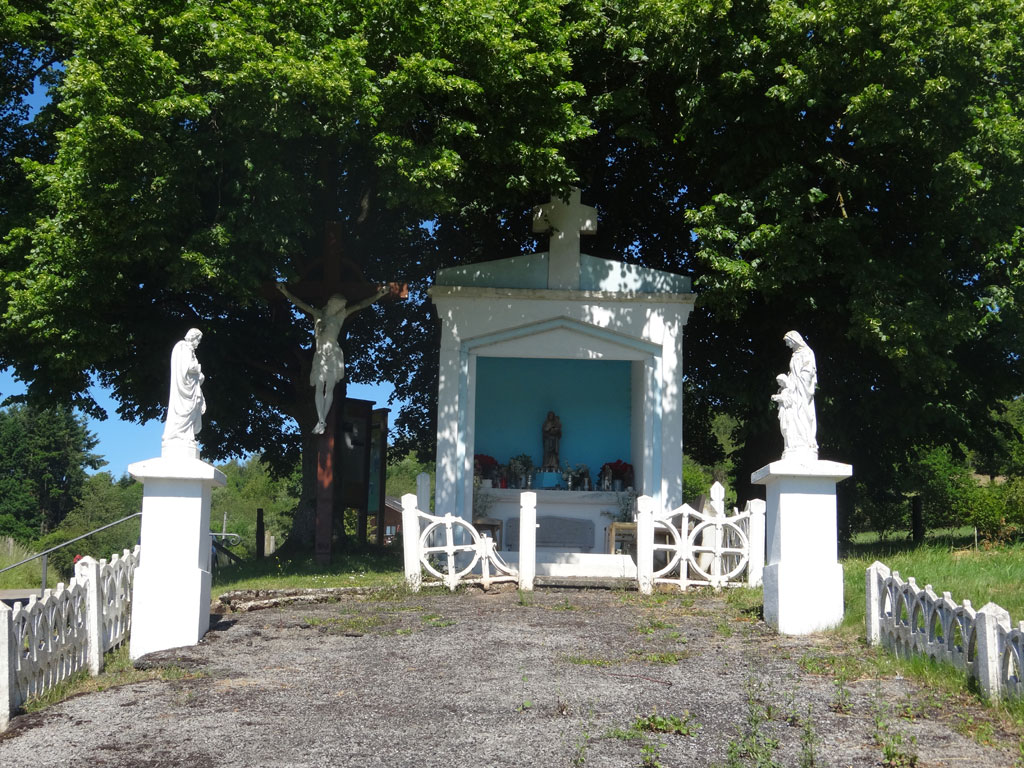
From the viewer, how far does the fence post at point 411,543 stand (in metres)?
12.2

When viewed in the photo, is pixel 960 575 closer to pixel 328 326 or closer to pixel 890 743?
pixel 890 743

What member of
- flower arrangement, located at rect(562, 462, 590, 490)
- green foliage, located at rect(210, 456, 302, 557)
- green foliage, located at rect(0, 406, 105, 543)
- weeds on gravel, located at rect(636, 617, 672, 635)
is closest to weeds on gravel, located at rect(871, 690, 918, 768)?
weeds on gravel, located at rect(636, 617, 672, 635)

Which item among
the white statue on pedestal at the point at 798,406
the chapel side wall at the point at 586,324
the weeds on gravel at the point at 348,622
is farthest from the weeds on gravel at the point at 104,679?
the chapel side wall at the point at 586,324

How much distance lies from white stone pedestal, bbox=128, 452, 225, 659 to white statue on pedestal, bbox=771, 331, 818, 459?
209 inches

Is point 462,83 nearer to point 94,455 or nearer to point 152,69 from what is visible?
point 152,69

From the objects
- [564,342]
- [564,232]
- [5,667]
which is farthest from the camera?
[564,232]

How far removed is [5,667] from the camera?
6621mm

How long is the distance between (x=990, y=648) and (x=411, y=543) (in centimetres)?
714

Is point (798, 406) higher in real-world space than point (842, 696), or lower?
higher

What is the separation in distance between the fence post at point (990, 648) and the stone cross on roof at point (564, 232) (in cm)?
1072

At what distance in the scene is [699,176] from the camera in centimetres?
1803

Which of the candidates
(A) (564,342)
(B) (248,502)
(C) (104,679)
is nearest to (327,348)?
(A) (564,342)

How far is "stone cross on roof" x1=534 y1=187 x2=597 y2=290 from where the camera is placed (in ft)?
54.3

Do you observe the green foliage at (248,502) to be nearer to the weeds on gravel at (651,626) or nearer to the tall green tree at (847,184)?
the tall green tree at (847,184)
